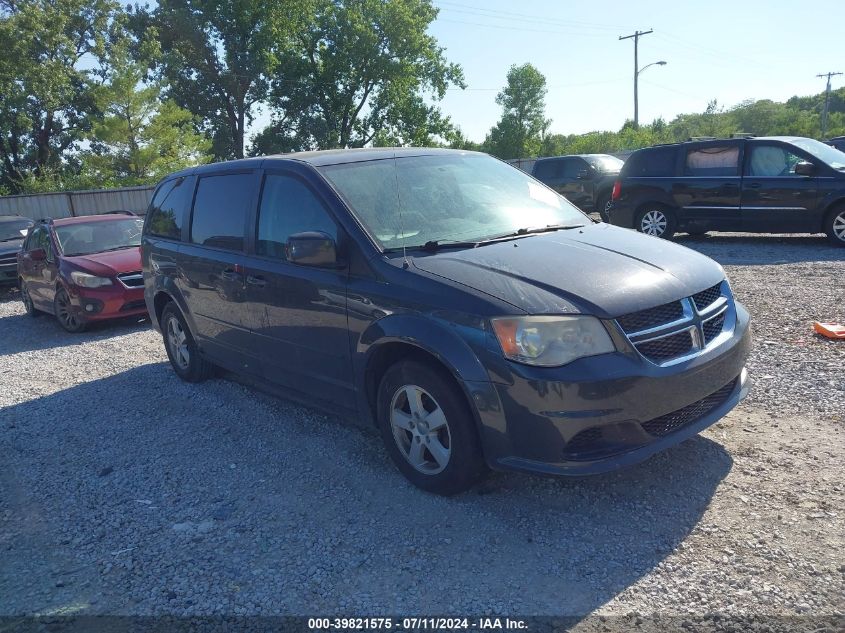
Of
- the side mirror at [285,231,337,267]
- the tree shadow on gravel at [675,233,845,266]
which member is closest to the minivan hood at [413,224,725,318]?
the side mirror at [285,231,337,267]

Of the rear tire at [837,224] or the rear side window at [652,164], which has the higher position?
the rear side window at [652,164]

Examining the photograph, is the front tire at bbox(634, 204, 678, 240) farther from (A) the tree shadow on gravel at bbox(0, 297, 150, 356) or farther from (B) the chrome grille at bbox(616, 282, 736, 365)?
(B) the chrome grille at bbox(616, 282, 736, 365)

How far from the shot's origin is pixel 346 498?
12.9 feet

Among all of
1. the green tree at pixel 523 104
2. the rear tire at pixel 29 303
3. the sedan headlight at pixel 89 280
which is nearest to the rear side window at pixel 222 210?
the sedan headlight at pixel 89 280

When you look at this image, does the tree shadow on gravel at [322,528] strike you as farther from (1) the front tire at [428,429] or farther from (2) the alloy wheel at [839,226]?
(2) the alloy wheel at [839,226]

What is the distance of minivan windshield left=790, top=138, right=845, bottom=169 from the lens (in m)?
11.0

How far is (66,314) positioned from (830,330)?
9.22 m

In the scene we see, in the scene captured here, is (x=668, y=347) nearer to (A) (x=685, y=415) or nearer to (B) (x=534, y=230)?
(A) (x=685, y=415)

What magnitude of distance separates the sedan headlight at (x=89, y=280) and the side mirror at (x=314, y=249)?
20.1 ft

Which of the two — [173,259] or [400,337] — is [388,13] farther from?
[400,337]

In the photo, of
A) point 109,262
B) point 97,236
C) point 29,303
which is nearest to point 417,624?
point 109,262

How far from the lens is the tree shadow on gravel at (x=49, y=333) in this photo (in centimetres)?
903

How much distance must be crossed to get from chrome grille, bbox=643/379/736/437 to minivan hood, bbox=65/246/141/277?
754 cm

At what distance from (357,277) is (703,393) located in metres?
1.98
